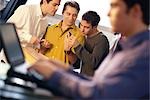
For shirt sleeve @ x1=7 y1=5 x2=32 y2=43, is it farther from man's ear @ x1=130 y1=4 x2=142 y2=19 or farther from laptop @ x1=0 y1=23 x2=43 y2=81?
man's ear @ x1=130 y1=4 x2=142 y2=19

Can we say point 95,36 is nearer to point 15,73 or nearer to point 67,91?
point 15,73

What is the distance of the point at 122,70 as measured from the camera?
3.66ft

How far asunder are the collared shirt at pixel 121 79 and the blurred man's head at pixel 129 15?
0.13 ft

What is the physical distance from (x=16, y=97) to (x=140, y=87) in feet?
1.54

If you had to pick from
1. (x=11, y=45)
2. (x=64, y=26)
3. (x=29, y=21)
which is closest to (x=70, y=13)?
(x=64, y=26)

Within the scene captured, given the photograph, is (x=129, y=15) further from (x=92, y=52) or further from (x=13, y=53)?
(x=92, y=52)

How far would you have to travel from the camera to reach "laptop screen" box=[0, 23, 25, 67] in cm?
152

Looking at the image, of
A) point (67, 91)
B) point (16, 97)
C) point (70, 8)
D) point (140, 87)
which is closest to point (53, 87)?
point (67, 91)

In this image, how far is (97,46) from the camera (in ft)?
9.90

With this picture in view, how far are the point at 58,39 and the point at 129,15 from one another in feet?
6.70

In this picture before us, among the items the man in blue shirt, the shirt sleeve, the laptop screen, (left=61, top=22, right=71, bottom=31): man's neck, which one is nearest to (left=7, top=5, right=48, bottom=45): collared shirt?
the shirt sleeve

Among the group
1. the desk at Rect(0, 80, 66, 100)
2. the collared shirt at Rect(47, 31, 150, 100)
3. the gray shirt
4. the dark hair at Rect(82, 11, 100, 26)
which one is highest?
the dark hair at Rect(82, 11, 100, 26)

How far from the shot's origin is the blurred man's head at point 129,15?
1.18m

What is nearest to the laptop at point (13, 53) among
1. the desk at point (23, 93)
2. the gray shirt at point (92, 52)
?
the desk at point (23, 93)
